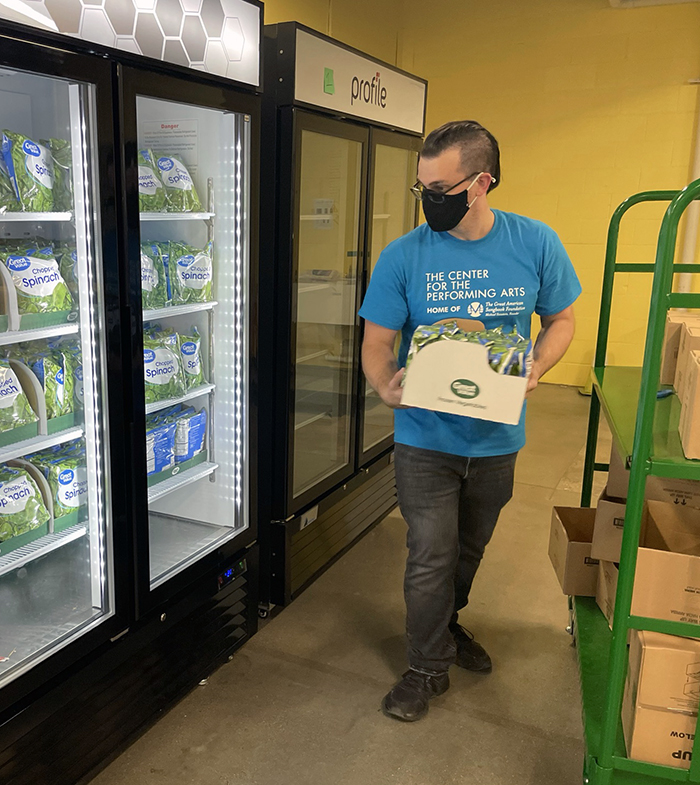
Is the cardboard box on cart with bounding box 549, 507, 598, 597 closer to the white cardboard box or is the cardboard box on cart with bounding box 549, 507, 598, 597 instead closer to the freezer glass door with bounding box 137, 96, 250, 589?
the white cardboard box

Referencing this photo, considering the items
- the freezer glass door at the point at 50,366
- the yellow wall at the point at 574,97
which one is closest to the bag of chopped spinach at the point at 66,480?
the freezer glass door at the point at 50,366

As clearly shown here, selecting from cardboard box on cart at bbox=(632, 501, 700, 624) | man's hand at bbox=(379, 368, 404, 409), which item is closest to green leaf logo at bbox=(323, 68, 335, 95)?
man's hand at bbox=(379, 368, 404, 409)

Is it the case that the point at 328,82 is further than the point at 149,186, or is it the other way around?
the point at 328,82

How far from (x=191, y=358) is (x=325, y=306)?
38.7 inches

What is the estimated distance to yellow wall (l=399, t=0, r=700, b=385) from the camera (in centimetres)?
660

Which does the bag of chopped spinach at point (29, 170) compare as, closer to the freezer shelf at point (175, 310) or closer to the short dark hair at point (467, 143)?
the freezer shelf at point (175, 310)

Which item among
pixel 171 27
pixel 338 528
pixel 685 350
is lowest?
pixel 338 528

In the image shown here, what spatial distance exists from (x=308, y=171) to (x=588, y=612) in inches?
81.5

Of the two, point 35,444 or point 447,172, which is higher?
point 447,172

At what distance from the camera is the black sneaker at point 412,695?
2.51m

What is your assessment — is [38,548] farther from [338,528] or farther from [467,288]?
[338,528]

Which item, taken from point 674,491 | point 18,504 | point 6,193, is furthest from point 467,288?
point 18,504

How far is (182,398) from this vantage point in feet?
8.57

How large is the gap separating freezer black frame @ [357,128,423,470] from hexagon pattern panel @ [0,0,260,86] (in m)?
1.09
